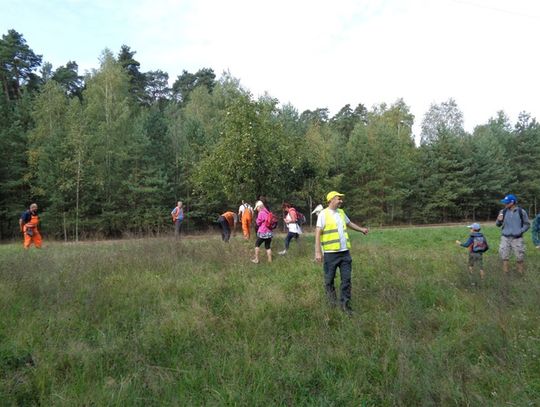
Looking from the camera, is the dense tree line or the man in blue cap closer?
the man in blue cap

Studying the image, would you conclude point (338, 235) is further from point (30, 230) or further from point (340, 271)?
point (30, 230)

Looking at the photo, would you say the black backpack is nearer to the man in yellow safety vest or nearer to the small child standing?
the small child standing

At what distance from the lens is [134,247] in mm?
11344

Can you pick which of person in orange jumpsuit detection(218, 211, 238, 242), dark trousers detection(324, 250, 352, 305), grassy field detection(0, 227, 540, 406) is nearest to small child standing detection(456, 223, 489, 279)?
grassy field detection(0, 227, 540, 406)

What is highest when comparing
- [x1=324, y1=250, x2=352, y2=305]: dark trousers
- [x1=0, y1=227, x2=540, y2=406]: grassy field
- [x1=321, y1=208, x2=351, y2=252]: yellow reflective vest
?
[x1=321, y1=208, x2=351, y2=252]: yellow reflective vest

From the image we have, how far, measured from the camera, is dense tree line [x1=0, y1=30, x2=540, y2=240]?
1836cm

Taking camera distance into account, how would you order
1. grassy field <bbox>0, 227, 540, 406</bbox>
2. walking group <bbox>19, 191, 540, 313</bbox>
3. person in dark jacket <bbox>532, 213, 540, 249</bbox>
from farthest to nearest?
person in dark jacket <bbox>532, 213, 540, 249</bbox>
walking group <bbox>19, 191, 540, 313</bbox>
grassy field <bbox>0, 227, 540, 406</bbox>

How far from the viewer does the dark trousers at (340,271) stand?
5957 millimetres

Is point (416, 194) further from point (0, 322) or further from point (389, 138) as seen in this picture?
point (0, 322)

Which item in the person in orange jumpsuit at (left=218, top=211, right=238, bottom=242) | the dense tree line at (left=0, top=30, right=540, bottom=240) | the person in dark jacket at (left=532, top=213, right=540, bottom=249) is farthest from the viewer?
the dense tree line at (left=0, top=30, right=540, bottom=240)

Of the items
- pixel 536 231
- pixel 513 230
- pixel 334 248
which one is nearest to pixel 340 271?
pixel 334 248

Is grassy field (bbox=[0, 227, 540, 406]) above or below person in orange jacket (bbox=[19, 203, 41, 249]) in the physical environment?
below

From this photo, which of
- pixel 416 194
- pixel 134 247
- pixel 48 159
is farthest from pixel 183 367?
pixel 416 194

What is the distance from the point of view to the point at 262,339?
194 inches
